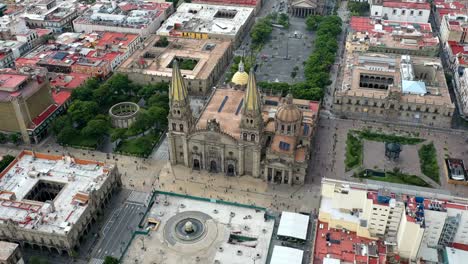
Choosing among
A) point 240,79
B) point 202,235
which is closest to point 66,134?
point 240,79

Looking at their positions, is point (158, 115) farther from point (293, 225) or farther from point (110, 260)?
point (293, 225)

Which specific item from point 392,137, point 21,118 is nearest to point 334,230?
point 392,137

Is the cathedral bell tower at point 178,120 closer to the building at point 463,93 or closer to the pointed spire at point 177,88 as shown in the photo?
the pointed spire at point 177,88

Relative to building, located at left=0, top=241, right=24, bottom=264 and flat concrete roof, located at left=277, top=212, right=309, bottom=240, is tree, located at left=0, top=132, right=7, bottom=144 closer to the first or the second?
building, located at left=0, top=241, right=24, bottom=264

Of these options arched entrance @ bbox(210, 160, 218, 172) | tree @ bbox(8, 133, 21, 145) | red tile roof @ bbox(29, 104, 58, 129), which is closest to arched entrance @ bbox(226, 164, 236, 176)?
arched entrance @ bbox(210, 160, 218, 172)

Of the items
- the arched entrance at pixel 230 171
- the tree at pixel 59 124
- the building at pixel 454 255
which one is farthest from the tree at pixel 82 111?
the building at pixel 454 255

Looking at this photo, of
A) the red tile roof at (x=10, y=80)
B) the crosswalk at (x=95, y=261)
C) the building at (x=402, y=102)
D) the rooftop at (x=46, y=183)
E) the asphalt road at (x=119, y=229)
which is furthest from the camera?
the building at (x=402, y=102)

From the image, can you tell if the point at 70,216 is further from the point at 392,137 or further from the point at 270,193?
the point at 392,137
